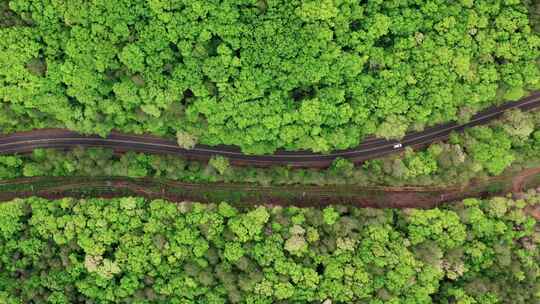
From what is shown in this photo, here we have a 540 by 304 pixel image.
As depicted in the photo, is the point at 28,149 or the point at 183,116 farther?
the point at 28,149

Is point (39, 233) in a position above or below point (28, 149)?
below

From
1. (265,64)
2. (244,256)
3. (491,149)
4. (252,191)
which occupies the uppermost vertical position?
(265,64)

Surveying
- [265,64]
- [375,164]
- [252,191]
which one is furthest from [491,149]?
[252,191]

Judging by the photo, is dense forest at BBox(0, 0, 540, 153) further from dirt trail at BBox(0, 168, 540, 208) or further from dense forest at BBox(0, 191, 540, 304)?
dense forest at BBox(0, 191, 540, 304)

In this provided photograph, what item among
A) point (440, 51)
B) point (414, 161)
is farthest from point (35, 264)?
point (440, 51)

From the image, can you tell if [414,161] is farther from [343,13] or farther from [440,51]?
[343,13]

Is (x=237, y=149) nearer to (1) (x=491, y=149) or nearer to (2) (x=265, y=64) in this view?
(2) (x=265, y=64)

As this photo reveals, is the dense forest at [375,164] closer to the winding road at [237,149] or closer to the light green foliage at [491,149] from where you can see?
the light green foliage at [491,149]

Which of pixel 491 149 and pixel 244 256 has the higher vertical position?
pixel 491 149
